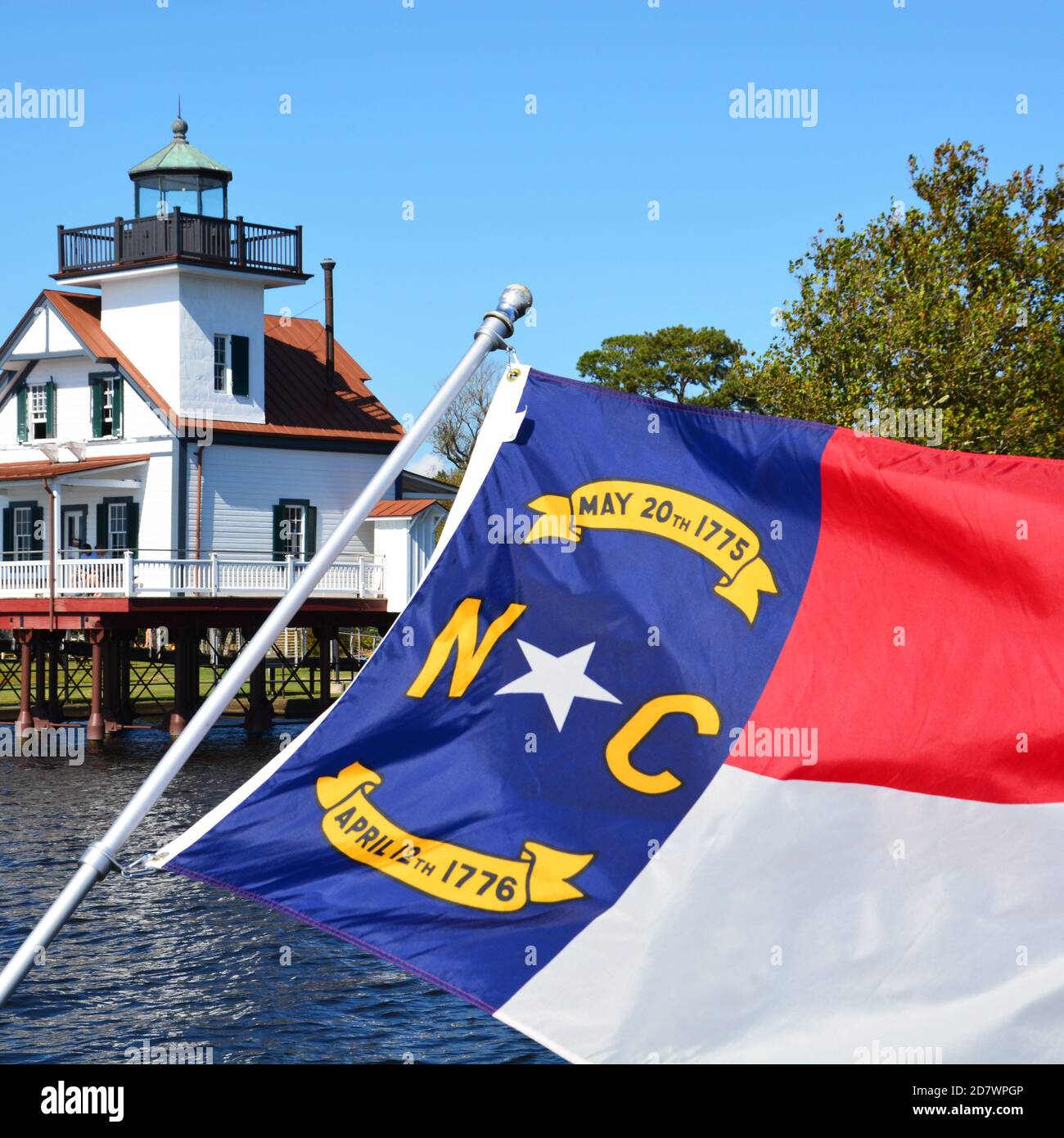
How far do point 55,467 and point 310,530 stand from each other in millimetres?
7182

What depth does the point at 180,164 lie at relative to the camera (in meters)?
43.7

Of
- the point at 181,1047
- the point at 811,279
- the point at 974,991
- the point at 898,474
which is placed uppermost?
the point at 811,279

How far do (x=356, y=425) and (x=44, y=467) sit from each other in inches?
362

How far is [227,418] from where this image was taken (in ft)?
149

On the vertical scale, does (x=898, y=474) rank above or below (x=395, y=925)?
above

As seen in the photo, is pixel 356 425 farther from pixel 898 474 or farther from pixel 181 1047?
pixel 898 474

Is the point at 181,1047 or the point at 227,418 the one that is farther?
the point at 227,418

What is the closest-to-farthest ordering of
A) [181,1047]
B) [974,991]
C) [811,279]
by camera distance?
1. [974,991]
2. [181,1047]
3. [811,279]

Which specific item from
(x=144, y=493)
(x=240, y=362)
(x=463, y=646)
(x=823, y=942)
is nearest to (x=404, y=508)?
(x=240, y=362)

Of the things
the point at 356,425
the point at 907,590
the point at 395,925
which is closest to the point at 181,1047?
the point at 395,925

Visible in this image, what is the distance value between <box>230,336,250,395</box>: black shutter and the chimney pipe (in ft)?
12.2

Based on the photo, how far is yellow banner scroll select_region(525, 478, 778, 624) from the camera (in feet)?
19.3

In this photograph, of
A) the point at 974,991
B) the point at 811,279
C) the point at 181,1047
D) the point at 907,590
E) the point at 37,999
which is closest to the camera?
the point at 974,991

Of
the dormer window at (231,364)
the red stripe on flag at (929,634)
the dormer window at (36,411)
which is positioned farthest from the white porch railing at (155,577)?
the red stripe on flag at (929,634)
